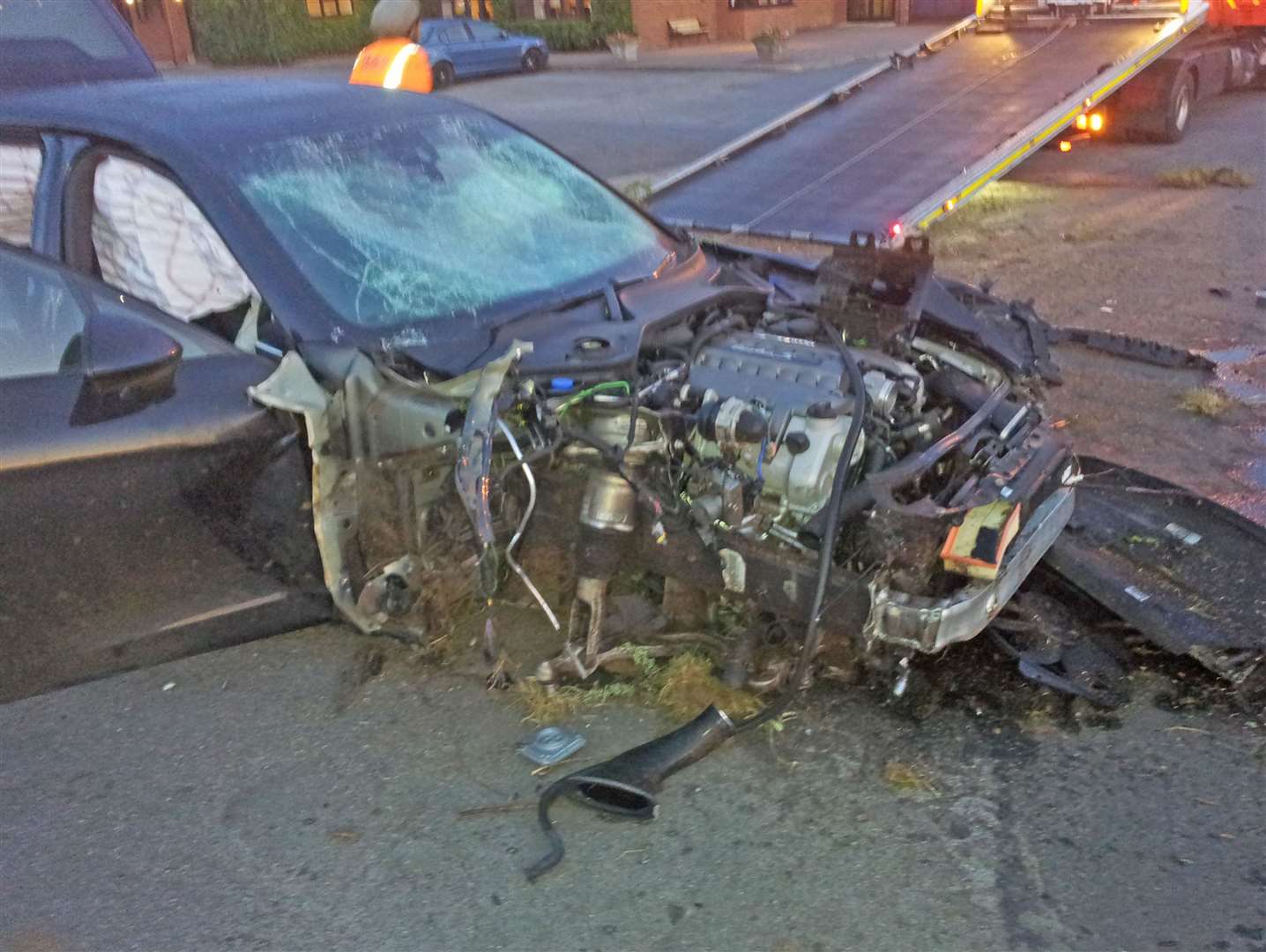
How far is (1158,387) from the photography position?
5.95 m

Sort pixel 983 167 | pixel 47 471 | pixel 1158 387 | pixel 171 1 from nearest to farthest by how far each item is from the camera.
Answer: pixel 47 471 → pixel 1158 387 → pixel 983 167 → pixel 171 1

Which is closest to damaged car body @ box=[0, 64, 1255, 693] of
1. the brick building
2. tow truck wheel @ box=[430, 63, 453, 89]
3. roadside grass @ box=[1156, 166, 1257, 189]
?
roadside grass @ box=[1156, 166, 1257, 189]

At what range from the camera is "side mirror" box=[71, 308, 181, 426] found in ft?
9.05

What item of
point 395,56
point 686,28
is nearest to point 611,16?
point 686,28

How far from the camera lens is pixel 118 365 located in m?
2.75

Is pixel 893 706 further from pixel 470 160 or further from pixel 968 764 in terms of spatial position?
pixel 470 160

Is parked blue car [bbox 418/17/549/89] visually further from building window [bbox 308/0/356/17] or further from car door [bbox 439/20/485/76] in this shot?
building window [bbox 308/0/356/17]

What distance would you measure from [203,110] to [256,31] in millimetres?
25995

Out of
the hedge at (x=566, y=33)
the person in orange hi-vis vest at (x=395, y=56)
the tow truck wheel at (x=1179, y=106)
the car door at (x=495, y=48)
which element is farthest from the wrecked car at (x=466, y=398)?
the hedge at (x=566, y=33)

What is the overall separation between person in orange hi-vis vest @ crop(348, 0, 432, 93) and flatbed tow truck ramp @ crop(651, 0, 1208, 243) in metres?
2.27

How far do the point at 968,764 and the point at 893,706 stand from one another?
0.30 meters

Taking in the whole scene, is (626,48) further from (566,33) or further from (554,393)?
(554,393)

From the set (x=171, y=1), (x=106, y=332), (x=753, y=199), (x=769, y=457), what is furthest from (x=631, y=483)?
(x=171, y=1)

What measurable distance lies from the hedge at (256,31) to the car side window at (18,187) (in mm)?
25276
